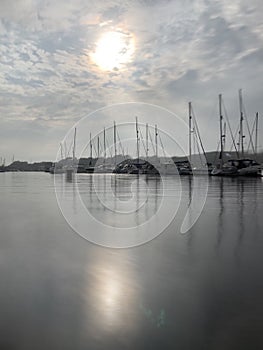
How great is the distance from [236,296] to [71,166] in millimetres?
90405

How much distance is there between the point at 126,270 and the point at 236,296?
7.76 feet

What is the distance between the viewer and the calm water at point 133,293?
4.34 m

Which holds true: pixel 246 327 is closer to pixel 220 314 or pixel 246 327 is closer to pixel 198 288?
pixel 220 314

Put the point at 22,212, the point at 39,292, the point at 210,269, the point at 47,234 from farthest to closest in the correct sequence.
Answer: the point at 22,212
the point at 47,234
the point at 210,269
the point at 39,292

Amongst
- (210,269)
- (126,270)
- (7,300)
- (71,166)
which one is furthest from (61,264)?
(71,166)

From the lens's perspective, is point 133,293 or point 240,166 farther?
point 240,166

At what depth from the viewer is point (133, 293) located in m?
5.82

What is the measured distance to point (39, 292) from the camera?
5.79m

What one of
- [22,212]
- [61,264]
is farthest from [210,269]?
[22,212]

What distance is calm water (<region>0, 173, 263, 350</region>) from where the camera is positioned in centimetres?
434

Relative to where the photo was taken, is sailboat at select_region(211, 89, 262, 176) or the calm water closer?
the calm water

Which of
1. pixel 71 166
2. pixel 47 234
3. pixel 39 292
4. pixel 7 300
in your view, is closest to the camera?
pixel 7 300

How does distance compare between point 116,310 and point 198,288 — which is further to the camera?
point 198,288

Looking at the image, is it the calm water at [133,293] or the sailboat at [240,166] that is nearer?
the calm water at [133,293]
